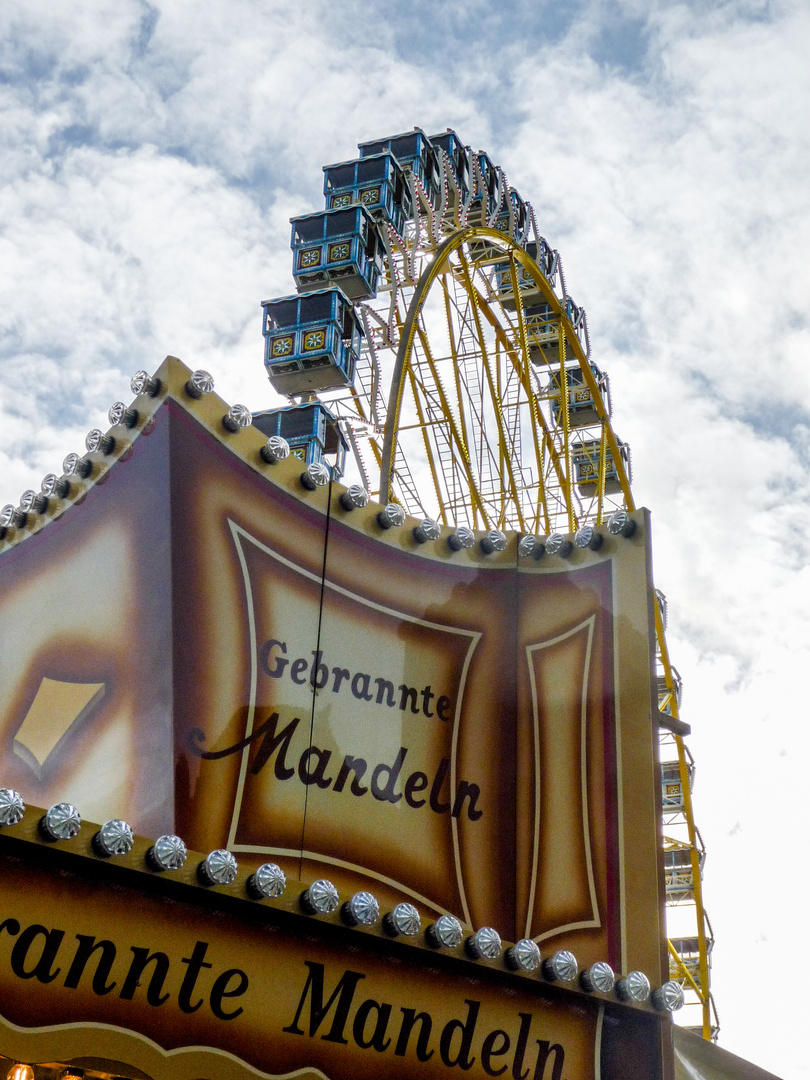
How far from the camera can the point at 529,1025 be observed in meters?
5.33

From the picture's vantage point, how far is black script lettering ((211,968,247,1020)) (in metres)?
4.55

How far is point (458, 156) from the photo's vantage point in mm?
14531

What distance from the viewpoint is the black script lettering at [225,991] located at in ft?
14.9

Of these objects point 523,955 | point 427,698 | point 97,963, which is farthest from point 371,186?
point 97,963

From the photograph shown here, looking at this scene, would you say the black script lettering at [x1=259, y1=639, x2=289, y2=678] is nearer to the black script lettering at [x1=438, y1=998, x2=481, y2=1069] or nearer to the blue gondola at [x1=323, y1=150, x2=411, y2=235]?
the black script lettering at [x1=438, y1=998, x2=481, y2=1069]

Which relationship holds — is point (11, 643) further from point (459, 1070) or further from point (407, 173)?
point (407, 173)

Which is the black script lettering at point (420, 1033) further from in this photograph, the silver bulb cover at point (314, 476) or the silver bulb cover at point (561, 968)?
the silver bulb cover at point (314, 476)

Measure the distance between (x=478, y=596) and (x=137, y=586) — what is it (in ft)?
5.93

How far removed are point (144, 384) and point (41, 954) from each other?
270cm

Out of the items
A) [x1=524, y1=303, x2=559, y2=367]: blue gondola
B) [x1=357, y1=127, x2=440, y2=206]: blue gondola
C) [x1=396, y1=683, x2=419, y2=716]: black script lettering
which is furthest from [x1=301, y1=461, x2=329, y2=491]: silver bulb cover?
[x1=524, y1=303, x2=559, y2=367]: blue gondola

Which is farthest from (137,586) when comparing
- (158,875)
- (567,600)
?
(567,600)

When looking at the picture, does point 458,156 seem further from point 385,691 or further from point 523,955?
point 523,955

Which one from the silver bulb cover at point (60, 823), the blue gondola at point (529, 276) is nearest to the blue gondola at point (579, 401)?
the blue gondola at point (529, 276)

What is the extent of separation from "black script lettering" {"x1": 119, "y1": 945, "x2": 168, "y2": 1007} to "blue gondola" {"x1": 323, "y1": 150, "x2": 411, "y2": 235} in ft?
29.1
